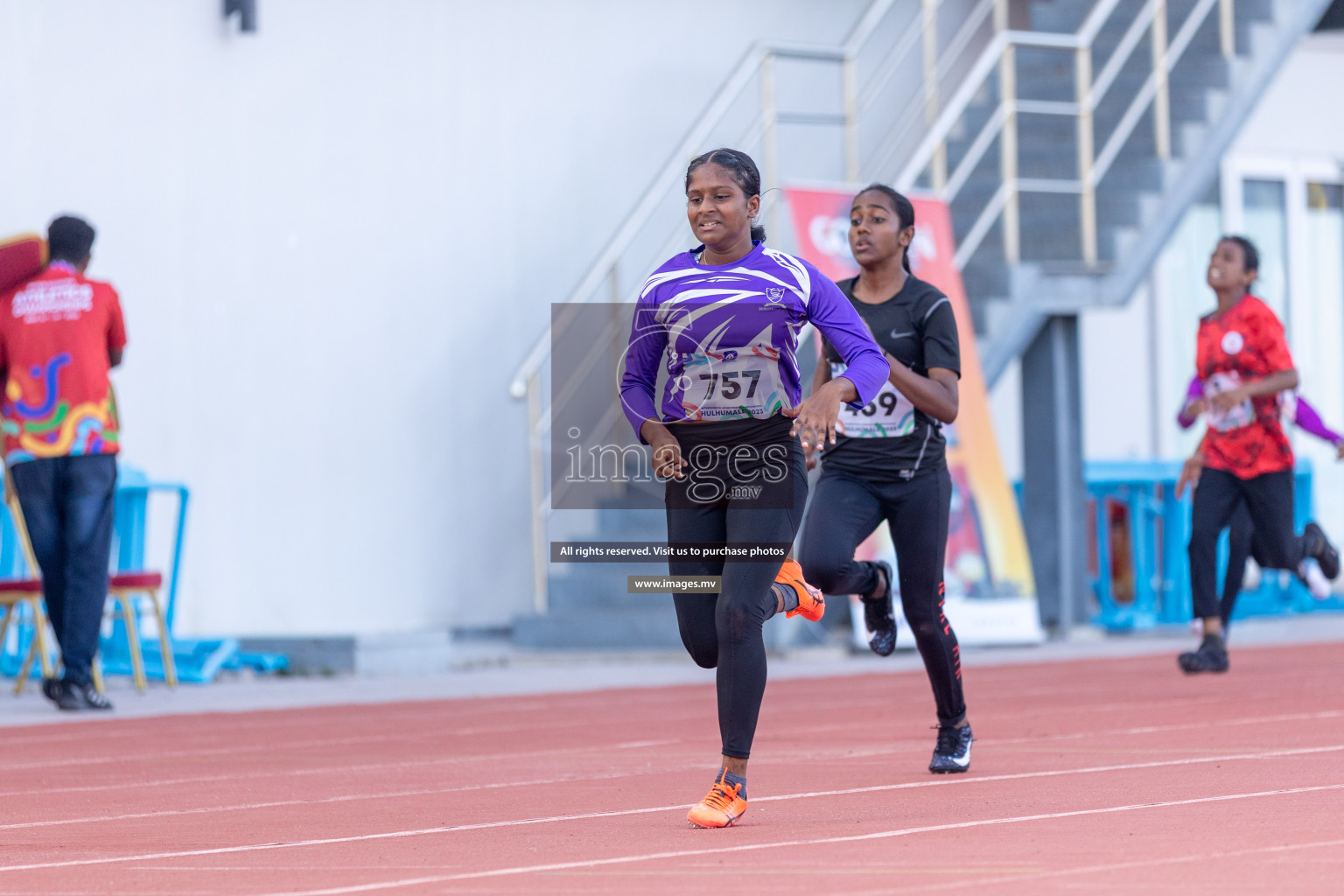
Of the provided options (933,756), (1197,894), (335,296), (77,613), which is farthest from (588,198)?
(1197,894)

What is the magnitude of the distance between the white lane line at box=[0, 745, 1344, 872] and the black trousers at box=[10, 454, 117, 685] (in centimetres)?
363

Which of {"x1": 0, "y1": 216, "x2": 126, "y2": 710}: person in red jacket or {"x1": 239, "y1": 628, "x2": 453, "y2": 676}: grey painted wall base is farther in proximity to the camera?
{"x1": 239, "y1": 628, "x2": 453, "y2": 676}: grey painted wall base

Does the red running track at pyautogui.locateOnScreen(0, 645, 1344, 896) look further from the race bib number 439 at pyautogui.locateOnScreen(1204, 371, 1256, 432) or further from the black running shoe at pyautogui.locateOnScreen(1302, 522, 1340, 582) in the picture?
the race bib number 439 at pyautogui.locateOnScreen(1204, 371, 1256, 432)

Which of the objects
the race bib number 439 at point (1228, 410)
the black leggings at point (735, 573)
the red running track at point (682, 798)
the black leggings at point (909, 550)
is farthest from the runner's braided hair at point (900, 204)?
the race bib number 439 at point (1228, 410)

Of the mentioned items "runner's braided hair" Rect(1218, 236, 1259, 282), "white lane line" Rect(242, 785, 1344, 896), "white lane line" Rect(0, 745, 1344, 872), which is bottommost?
"white lane line" Rect(0, 745, 1344, 872)

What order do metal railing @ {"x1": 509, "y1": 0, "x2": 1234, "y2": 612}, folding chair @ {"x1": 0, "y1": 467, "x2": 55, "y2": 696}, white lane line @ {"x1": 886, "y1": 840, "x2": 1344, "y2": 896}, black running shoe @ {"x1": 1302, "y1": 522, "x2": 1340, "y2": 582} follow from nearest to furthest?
white lane line @ {"x1": 886, "y1": 840, "x2": 1344, "y2": 896}
folding chair @ {"x1": 0, "y1": 467, "x2": 55, "y2": 696}
black running shoe @ {"x1": 1302, "y1": 522, "x2": 1340, "y2": 582}
metal railing @ {"x1": 509, "y1": 0, "x2": 1234, "y2": 612}

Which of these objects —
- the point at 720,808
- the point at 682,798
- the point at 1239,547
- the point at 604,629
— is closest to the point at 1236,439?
→ the point at 1239,547

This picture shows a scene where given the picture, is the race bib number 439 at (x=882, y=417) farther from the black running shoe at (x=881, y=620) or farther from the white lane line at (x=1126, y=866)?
the white lane line at (x=1126, y=866)

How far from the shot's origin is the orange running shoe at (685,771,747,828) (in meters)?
4.95

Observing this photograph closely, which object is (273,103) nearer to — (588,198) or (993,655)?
(588,198)

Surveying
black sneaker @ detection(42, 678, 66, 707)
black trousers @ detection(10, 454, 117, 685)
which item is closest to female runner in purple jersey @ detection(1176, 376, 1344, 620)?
black trousers @ detection(10, 454, 117, 685)

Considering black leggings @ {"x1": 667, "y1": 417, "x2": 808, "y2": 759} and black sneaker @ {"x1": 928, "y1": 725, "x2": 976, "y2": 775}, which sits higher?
black leggings @ {"x1": 667, "y1": 417, "x2": 808, "y2": 759}

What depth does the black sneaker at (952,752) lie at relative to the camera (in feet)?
20.1

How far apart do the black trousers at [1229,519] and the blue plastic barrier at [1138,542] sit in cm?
472
